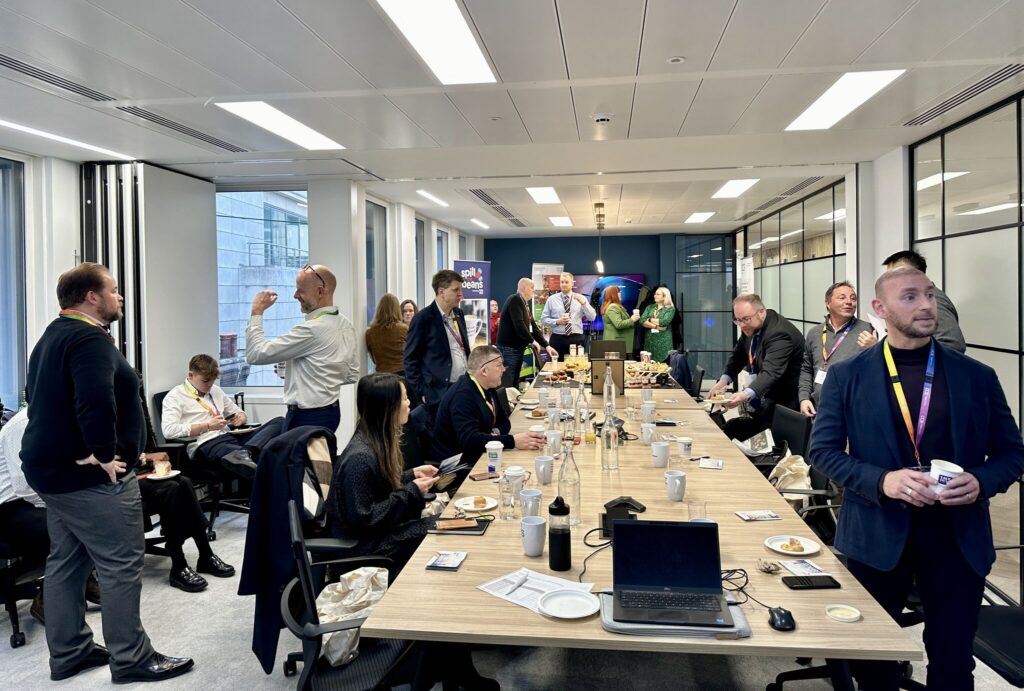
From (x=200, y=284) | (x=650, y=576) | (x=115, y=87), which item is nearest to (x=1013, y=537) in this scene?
(x=650, y=576)

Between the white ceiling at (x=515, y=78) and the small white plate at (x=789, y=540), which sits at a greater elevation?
the white ceiling at (x=515, y=78)

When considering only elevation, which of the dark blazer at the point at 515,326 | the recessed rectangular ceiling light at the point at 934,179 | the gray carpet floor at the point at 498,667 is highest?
the recessed rectangular ceiling light at the point at 934,179

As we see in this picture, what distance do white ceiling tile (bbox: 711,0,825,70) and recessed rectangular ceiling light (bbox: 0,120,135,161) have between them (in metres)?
4.80

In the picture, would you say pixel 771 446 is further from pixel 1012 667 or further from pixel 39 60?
pixel 39 60

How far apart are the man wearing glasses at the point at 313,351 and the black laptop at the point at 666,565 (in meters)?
2.80

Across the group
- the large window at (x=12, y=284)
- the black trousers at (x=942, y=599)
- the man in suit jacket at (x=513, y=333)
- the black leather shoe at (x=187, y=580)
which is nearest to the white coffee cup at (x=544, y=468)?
the black trousers at (x=942, y=599)

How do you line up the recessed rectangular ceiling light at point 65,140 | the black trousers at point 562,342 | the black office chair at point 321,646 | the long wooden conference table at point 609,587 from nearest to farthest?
the long wooden conference table at point 609,587, the black office chair at point 321,646, the recessed rectangular ceiling light at point 65,140, the black trousers at point 562,342

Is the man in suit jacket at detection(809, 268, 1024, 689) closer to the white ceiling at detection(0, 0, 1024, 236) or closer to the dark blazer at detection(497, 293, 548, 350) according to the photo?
the white ceiling at detection(0, 0, 1024, 236)

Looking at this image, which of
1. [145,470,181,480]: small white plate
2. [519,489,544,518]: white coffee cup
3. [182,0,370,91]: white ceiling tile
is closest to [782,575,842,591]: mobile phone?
[519,489,544,518]: white coffee cup

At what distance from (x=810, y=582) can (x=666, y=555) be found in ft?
1.50

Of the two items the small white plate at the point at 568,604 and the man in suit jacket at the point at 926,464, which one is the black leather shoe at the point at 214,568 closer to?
the small white plate at the point at 568,604

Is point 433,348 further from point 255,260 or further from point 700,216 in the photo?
point 700,216

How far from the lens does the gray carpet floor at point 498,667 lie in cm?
275

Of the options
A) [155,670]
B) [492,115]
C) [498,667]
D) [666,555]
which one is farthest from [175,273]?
[666,555]
